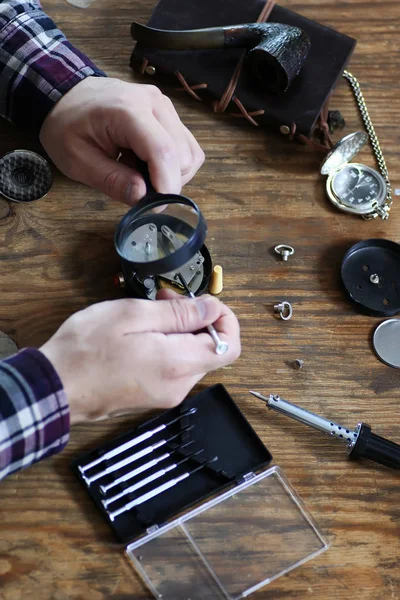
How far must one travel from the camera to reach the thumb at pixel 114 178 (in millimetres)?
1188

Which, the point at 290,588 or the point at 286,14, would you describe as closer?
the point at 290,588

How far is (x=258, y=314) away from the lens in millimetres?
1238

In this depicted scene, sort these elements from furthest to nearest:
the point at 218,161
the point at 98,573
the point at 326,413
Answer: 1. the point at 218,161
2. the point at 326,413
3. the point at 98,573

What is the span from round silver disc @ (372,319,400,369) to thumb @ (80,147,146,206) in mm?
446

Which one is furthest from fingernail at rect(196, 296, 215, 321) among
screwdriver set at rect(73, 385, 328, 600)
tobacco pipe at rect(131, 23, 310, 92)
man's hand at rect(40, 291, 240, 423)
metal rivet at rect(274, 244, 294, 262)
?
tobacco pipe at rect(131, 23, 310, 92)

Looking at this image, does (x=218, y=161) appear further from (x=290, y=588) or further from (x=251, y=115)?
(x=290, y=588)

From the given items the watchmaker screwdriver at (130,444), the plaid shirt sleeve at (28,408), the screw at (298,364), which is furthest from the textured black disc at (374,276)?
the plaid shirt sleeve at (28,408)

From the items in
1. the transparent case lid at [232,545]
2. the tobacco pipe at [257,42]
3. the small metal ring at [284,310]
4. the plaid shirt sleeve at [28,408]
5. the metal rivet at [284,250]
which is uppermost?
the tobacco pipe at [257,42]

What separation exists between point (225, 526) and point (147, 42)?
2.88 feet

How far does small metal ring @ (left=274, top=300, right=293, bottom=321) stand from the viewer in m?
1.24

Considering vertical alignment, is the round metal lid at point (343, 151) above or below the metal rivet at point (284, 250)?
above

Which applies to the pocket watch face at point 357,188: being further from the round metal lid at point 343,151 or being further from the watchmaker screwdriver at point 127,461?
the watchmaker screwdriver at point 127,461

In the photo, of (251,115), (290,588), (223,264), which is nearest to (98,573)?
(290,588)

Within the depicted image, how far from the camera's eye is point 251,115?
1391 millimetres
